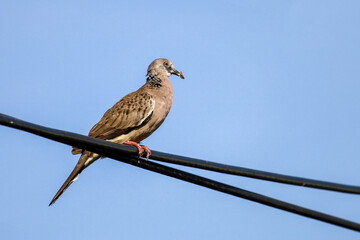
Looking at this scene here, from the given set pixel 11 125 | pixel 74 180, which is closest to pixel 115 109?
pixel 74 180

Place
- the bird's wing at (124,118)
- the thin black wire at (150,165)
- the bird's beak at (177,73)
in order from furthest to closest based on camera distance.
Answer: the bird's beak at (177,73) → the bird's wing at (124,118) → the thin black wire at (150,165)

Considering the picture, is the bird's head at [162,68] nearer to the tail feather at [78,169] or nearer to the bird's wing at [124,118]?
the bird's wing at [124,118]

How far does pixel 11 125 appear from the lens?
4152 millimetres

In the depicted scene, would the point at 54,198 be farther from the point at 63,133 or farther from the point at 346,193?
the point at 346,193

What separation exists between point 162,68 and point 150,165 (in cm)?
489

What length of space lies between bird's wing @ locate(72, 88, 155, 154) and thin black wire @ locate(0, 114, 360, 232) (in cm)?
296

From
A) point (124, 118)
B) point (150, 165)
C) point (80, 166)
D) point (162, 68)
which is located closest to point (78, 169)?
point (80, 166)

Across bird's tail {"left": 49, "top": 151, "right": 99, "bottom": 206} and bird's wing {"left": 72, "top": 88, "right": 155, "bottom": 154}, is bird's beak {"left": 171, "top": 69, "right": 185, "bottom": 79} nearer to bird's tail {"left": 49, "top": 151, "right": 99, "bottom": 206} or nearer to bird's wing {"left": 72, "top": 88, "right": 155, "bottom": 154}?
bird's wing {"left": 72, "top": 88, "right": 155, "bottom": 154}

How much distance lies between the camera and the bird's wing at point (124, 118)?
8.50m

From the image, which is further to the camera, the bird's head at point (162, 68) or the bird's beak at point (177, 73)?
the bird's beak at point (177, 73)

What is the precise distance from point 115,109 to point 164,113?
75cm

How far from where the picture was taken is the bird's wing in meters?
8.50

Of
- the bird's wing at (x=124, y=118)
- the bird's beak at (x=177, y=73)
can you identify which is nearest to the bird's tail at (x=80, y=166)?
the bird's wing at (x=124, y=118)

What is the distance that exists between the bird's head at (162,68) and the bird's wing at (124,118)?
1.17 m
